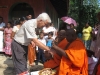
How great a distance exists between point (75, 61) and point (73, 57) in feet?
0.22

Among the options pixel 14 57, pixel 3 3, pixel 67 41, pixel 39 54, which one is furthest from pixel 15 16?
pixel 67 41

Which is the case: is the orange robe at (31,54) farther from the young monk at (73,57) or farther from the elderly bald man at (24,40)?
the young monk at (73,57)

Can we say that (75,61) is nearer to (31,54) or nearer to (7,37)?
(31,54)

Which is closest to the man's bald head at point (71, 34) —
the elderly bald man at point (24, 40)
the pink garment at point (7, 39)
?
the elderly bald man at point (24, 40)

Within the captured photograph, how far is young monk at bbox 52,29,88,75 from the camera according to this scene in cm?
352

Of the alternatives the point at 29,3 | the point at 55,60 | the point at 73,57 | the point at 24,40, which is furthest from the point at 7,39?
the point at 73,57

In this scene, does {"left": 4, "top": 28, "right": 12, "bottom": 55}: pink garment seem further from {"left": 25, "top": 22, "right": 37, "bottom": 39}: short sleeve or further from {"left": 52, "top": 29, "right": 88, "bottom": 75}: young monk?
{"left": 52, "top": 29, "right": 88, "bottom": 75}: young monk

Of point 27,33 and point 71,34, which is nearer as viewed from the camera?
point 71,34

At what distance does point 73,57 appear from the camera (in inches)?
138

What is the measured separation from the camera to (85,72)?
366cm

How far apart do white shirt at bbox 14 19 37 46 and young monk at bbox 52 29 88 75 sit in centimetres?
72

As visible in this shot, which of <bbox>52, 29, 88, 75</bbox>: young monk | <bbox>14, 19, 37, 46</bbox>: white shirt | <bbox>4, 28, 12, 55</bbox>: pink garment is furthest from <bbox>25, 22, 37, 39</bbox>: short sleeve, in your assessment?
<bbox>4, 28, 12, 55</bbox>: pink garment

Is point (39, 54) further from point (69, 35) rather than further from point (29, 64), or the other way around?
point (69, 35)

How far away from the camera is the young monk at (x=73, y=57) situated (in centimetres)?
352
